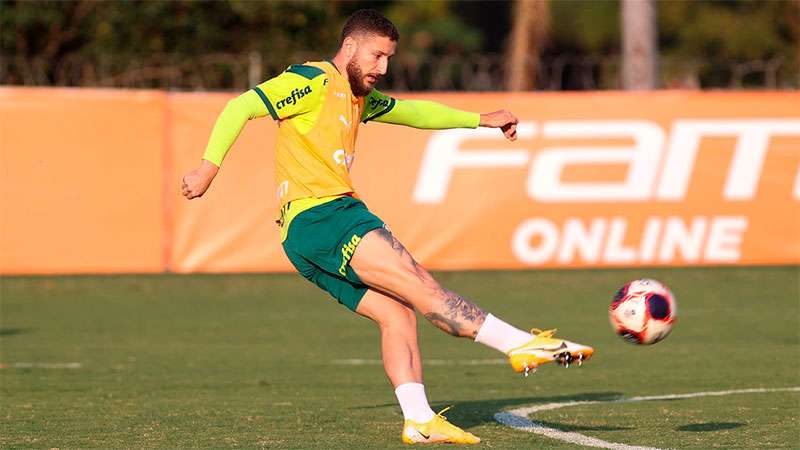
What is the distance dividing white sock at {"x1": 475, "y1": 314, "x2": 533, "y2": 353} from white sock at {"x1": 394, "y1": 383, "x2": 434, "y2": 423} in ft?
1.48

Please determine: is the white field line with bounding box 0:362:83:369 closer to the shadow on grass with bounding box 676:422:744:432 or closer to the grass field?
the grass field

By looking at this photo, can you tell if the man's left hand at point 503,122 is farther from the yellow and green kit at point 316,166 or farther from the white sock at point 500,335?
the white sock at point 500,335

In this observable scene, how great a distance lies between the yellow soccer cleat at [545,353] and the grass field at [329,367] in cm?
46

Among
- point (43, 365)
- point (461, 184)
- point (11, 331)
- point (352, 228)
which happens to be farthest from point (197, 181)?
point (461, 184)

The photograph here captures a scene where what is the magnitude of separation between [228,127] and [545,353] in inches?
67.3

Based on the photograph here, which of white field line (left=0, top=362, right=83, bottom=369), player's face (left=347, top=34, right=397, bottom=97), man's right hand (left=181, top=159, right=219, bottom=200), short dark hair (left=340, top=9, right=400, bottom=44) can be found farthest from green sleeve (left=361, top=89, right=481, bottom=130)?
white field line (left=0, top=362, right=83, bottom=369)

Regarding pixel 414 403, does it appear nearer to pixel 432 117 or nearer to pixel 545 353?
pixel 545 353

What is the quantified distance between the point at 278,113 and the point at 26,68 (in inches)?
690

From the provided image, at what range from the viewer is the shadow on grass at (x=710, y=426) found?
27.5 feet

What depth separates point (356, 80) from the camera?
7.96 m

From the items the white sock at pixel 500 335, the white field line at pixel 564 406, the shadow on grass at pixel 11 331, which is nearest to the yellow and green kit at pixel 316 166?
the white sock at pixel 500 335

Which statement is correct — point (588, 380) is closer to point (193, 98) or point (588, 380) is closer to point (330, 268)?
point (330, 268)

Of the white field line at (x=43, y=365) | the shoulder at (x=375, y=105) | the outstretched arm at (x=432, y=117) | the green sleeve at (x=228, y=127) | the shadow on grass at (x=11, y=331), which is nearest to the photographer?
the green sleeve at (x=228, y=127)

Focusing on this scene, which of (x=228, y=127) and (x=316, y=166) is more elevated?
(x=228, y=127)
